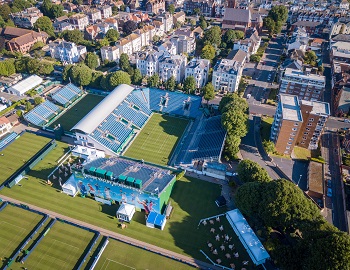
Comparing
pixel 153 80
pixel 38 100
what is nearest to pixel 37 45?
pixel 38 100

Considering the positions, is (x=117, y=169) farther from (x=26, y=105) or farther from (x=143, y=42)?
(x=143, y=42)

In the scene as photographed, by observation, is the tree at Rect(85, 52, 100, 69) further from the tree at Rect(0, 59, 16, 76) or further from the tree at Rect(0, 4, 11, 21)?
the tree at Rect(0, 4, 11, 21)

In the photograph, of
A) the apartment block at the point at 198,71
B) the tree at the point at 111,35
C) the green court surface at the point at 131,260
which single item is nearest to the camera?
the green court surface at the point at 131,260

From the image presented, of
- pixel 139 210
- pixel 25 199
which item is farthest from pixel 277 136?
pixel 25 199

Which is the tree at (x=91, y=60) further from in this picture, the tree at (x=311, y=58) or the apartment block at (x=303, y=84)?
the tree at (x=311, y=58)

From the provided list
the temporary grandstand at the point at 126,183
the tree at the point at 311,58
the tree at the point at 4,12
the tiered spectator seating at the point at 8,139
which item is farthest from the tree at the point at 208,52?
the tree at the point at 4,12

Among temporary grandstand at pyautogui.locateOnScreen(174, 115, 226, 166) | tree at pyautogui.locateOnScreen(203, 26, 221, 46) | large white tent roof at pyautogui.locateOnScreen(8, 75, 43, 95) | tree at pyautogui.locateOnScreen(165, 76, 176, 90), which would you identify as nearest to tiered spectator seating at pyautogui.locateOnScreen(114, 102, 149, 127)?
temporary grandstand at pyautogui.locateOnScreen(174, 115, 226, 166)

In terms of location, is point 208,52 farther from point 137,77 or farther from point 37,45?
point 37,45
